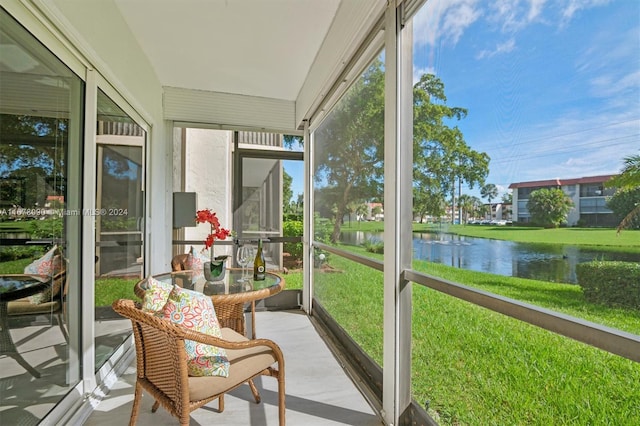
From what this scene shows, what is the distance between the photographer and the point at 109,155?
266 cm

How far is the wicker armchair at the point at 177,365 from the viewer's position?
144 cm

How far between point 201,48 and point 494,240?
3.27 metres

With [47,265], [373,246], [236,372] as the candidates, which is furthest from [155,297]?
[373,246]

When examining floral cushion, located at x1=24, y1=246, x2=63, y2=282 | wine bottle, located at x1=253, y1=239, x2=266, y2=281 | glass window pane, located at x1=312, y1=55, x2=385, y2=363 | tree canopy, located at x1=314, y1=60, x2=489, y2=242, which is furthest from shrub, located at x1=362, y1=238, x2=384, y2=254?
floral cushion, located at x1=24, y1=246, x2=63, y2=282

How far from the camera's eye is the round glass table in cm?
207

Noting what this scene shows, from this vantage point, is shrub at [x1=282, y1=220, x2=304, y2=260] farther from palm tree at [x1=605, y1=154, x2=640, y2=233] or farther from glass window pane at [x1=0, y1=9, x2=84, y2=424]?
palm tree at [x1=605, y1=154, x2=640, y2=233]

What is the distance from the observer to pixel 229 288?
2.29 meters

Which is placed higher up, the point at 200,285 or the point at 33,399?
the point at 200,285

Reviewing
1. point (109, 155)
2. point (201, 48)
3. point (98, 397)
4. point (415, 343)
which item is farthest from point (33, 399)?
point (201, 48)

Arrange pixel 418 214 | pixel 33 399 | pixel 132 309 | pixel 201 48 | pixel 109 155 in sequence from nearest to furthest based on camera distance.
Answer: pixel 132 309
pixel 33 399
pixel 418 214
pixel 109 155
pixel 201 48

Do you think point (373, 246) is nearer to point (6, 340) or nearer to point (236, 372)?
point (236, 372)

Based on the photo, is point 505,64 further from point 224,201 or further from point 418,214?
point 224,201

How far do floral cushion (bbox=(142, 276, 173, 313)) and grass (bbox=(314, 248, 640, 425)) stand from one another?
4.68 ft

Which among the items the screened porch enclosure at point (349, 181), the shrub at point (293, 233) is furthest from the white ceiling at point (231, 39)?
the shrub at point (293, 233)
